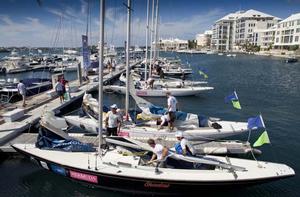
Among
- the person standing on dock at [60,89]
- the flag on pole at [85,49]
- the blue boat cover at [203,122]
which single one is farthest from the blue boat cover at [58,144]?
the flag on pole at [85,49]

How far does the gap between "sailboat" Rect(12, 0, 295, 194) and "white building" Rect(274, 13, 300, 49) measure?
460 ft

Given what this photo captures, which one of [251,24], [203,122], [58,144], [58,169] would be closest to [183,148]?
[58,169]

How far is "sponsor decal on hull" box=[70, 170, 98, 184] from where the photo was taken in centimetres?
1047

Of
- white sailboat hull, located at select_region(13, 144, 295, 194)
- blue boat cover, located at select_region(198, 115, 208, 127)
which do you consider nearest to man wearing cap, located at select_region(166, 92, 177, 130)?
blue boat cover, located at select_region(198, 115, 208, 127)

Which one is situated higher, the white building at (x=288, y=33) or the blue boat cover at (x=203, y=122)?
the white building at (x=288, y=33)

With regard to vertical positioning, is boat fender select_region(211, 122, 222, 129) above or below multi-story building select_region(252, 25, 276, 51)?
below

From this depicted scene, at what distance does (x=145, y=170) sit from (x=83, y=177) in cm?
253

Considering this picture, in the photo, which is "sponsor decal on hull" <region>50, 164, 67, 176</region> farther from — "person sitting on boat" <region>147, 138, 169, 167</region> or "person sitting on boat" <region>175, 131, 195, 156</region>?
"person sitting on boat" <region>175, 131, 195, 156</region>

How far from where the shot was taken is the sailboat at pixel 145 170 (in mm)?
9914

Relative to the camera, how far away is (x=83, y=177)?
1062 centimetres

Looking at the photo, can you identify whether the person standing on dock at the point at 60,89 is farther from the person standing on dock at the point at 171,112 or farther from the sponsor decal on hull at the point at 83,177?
the sponsor decal on hull at the point at 83,177

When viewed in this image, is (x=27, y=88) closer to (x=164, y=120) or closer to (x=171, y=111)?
(x=164, y=120)

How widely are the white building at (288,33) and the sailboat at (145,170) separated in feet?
460

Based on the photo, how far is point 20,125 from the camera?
16219 millimetres
